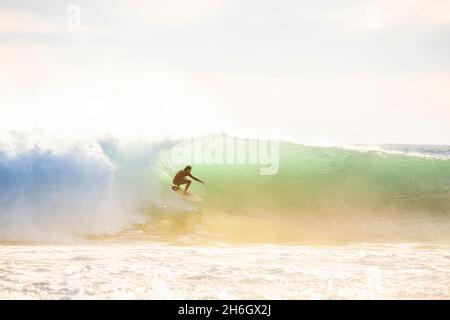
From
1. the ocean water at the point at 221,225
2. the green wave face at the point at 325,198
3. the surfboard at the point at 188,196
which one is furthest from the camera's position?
the surfboard at the point at 188,196

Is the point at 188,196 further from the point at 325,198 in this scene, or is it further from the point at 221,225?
the point at 325,198

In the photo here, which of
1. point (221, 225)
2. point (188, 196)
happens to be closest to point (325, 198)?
point (221, 225)

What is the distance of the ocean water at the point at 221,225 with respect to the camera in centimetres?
779

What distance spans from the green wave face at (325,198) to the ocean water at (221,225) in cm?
4

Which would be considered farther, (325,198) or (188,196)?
(325,198)

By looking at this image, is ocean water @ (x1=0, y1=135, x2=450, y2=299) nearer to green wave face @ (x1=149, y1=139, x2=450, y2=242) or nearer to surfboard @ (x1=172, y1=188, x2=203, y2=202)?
green wave face @ (x1=149, y1=139, x2=450, y2=242)

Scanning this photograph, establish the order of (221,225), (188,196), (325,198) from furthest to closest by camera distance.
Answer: (325,198)
(188,196)
(221,225)

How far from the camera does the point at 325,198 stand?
1478cm

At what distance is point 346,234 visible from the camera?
1295 cm

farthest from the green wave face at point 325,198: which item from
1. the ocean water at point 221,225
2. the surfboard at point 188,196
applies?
the surfboard at point 188,196

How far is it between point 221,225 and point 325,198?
114 inches

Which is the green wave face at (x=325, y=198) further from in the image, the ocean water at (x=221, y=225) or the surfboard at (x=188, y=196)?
the surfboard at (x=188, y=196)

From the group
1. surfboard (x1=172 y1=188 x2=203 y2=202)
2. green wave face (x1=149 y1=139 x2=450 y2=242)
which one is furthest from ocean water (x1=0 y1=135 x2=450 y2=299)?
surfboard (x1=172 y1=188 x2=203 y2=202)
